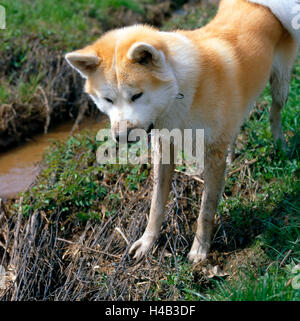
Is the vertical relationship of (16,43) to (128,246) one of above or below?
above

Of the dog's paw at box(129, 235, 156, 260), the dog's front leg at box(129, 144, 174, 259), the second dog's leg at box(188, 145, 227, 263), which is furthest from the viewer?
the dog's paw at box(129, 235, 156, 260)

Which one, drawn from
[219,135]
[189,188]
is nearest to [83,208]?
[189,188]

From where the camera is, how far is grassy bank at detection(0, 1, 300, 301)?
11.2 feet

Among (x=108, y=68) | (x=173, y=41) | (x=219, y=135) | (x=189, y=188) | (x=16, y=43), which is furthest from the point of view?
(x=16, y=43)

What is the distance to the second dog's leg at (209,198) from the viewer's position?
130 inches

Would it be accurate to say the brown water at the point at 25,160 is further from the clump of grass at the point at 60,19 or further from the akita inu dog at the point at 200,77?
the akita inu dog at the point at 200,77

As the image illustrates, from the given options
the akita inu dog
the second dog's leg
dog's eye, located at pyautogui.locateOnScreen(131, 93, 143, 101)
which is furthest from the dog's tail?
dog's eye, located at pyautogui.locateOnScreen(131, 93, 143, 101)

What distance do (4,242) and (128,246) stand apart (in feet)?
3.70

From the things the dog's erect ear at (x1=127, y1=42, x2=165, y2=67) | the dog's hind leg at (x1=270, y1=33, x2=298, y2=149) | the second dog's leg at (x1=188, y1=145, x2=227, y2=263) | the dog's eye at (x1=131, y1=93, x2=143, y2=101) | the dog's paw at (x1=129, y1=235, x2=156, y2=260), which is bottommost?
the dog's paw at (x1=129, y1=235, x2=156, y2=260)

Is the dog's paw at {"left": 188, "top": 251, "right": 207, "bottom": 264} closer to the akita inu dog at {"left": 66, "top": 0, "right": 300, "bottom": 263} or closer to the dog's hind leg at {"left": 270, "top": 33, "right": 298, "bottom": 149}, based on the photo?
the akita inu dog at {"left": 66, "top": 0, "right": 300, "bottom": 263}

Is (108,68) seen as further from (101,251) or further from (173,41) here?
(101,251)

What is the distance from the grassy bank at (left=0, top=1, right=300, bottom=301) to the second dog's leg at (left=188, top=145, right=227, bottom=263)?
107 millimetres

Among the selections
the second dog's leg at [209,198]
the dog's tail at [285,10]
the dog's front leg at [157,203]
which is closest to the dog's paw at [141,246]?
the dog's front leg at [157,203]

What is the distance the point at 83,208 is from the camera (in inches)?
164
